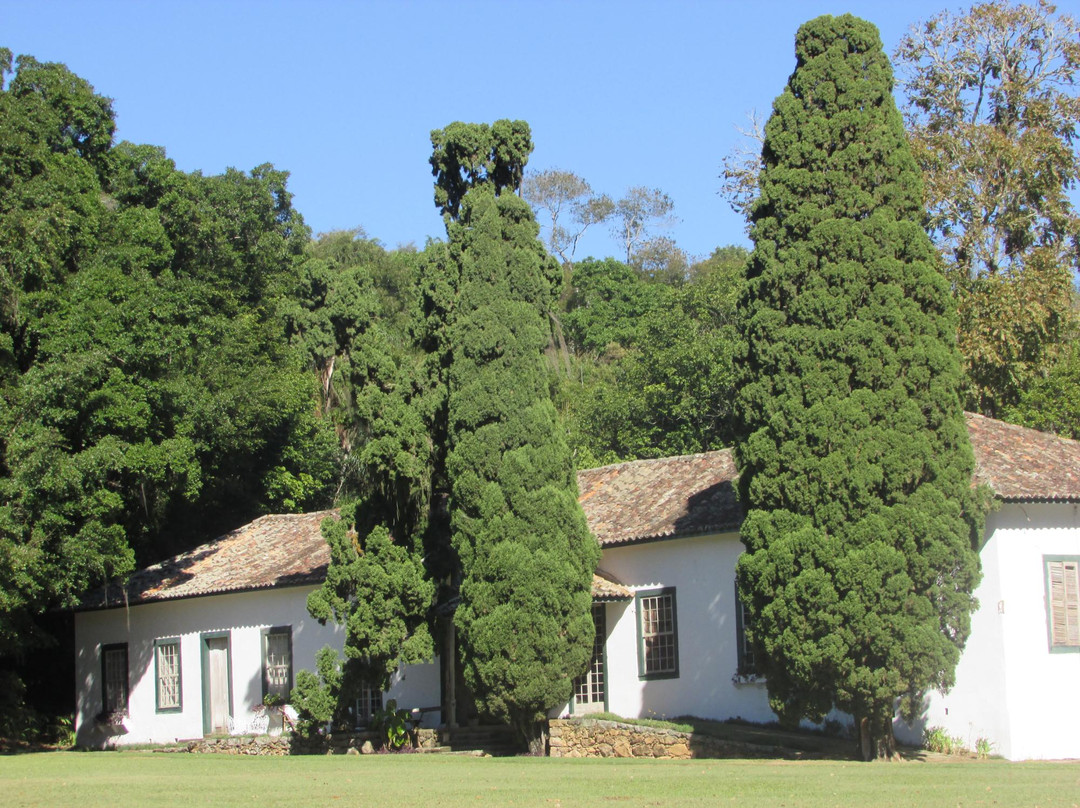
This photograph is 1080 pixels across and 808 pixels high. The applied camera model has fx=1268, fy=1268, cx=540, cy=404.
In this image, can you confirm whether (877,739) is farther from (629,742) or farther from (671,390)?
(671,390)

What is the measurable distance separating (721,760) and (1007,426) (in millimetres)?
8315

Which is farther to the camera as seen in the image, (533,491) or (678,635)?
(678,635)

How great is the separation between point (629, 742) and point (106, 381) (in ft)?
40.1

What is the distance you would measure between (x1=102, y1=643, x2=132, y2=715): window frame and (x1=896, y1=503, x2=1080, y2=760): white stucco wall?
1783 cm

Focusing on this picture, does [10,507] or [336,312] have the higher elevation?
[336,312]

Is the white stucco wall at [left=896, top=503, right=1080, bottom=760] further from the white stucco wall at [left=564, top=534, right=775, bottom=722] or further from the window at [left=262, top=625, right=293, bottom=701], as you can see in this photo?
the window at [left=262, top=625, right=293, bottom=701]

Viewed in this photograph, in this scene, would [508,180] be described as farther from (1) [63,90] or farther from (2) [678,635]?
(1) [63,90]

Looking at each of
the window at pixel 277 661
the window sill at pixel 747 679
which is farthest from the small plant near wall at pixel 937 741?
the window at pixel 277 661

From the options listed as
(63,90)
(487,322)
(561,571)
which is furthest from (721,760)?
(63,90)

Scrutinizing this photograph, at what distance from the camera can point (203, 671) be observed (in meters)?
27.9

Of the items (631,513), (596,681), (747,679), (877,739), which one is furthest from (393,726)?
(877,739)

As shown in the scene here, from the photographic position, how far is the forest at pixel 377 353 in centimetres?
2062

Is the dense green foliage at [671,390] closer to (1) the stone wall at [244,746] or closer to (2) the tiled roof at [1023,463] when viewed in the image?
(2) the tiled roof at [1023,463]

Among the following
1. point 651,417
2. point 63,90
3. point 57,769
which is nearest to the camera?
point 57,769
